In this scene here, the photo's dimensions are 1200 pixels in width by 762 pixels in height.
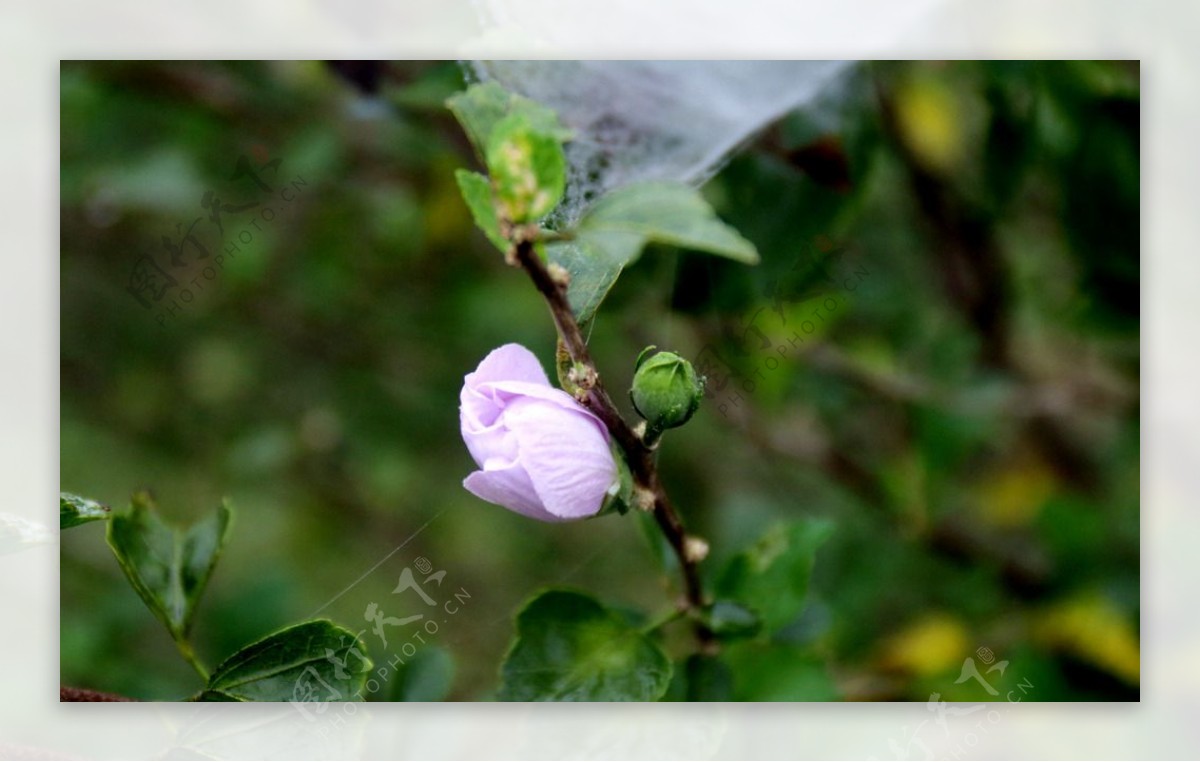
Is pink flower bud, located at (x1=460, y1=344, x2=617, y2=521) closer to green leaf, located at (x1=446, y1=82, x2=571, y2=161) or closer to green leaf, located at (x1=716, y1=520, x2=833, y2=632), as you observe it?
green leaf, located at (x1=446, y1=82, x2=571, y2=161)

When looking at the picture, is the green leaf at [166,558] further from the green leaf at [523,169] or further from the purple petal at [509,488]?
the green leaf at [523,169]

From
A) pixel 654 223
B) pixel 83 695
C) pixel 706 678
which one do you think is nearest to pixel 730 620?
pixel 706 678

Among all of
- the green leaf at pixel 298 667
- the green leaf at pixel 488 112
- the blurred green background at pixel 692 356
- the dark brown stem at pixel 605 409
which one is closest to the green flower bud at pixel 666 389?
the dark brown stem at pixel 605 409

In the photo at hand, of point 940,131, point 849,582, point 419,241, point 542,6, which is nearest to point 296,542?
point 419,241

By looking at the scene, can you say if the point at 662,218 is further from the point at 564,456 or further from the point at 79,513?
the point at 79,513

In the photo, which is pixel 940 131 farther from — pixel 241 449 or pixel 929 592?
pixel 241 449
